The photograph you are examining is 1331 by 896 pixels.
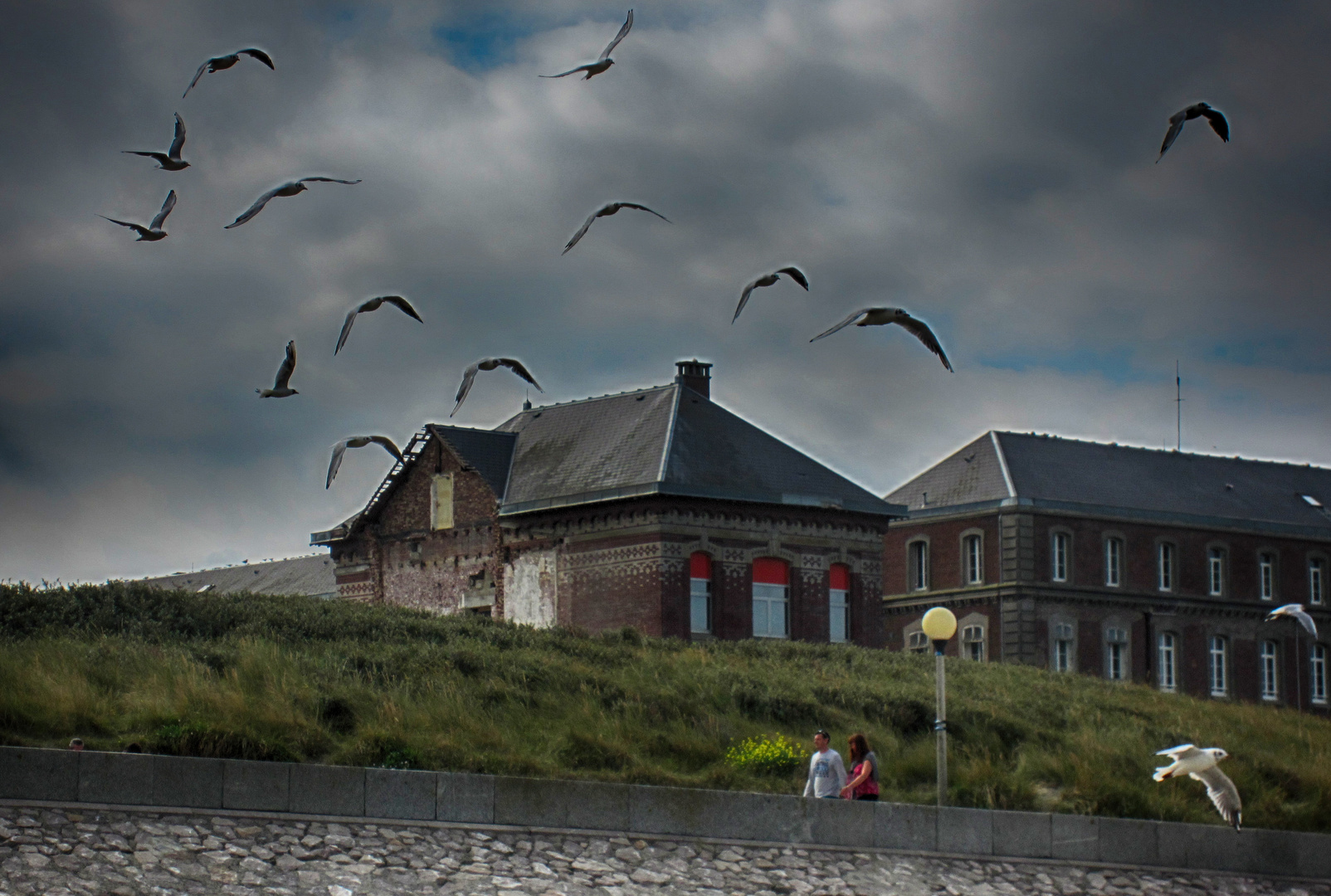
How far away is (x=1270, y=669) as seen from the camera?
5956 cm

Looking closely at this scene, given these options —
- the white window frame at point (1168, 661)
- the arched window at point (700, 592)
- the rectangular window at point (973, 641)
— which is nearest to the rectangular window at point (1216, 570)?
the white window frame at point (1168, 661)

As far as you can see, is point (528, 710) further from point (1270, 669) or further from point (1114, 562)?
point (1270, 669)

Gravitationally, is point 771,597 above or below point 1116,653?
above

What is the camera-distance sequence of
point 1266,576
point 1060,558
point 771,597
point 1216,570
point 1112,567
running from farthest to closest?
point 1266,576, point 1216,570, point 1112,567, point 1060,558, point 771,597

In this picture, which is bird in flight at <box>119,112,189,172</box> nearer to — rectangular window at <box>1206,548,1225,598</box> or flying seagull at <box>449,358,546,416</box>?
flying seagull at <box>449,358,546,416</box>

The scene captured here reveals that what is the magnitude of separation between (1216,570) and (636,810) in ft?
145

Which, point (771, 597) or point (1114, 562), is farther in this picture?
point (1114, 562)

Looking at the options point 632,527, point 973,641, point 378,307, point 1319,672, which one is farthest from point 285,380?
point 1319,672

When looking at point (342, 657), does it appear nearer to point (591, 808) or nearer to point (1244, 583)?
point (591, 808)

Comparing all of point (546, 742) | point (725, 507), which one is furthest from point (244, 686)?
point (725, 507)

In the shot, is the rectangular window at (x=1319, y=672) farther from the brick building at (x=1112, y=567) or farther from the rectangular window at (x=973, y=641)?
the rectangular window at (x=973, y=641)

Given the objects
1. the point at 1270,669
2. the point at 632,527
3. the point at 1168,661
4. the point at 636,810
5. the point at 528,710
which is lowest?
the point at 636,810

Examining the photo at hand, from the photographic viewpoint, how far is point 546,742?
22.4m

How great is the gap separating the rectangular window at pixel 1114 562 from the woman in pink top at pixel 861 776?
37.2 metres
